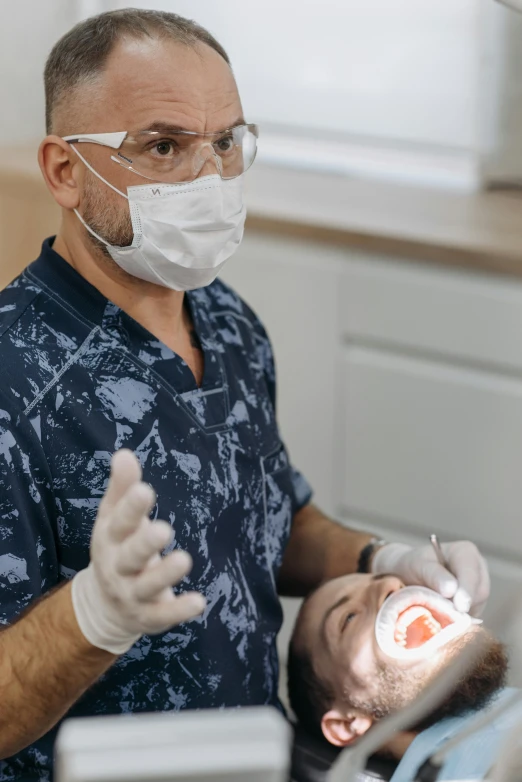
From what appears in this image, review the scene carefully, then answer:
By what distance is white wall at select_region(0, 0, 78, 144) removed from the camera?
4.97ft

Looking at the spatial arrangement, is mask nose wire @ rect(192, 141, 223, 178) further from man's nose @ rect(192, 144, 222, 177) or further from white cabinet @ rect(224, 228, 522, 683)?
white cabinet @ rect(224, 228, 522, 683)

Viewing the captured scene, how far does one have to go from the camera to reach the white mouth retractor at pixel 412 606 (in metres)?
1.30

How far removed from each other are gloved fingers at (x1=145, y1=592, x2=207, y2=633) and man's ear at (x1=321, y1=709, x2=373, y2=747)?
59 centimetres

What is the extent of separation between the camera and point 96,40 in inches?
45.5

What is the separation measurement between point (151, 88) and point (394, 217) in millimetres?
1064

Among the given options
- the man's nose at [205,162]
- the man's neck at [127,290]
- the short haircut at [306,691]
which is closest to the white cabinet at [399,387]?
the short haircut at [306,691]

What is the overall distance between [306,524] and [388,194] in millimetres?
1049

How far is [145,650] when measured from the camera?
1157mm

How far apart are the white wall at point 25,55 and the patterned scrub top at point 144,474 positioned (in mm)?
369

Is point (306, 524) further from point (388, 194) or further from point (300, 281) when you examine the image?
point (388, 194)

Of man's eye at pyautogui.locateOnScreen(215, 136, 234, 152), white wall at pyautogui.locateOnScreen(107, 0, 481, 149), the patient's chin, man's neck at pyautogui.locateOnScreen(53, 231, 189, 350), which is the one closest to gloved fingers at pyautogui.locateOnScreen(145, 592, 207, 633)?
the patient's chin

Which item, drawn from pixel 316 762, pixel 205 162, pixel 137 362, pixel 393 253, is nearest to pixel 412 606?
pixel 316 762

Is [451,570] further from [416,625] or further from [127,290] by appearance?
[127,290]

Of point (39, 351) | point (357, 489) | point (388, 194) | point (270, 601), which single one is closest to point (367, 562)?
point (270, 601)
